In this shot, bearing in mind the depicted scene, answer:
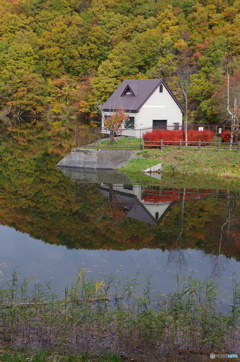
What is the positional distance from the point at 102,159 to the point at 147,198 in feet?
29.8

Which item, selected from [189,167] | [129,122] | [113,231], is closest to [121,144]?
[129,122]

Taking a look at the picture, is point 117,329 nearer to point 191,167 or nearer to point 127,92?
point 191,167

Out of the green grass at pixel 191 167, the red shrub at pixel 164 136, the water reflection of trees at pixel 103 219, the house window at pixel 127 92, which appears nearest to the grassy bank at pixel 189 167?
the green grass at pixel 191 167

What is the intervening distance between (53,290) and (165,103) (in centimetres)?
3102

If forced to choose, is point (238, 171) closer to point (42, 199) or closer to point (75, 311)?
point (42, 199)

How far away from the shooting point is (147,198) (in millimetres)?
22188

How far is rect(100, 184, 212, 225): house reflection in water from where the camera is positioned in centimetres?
1947

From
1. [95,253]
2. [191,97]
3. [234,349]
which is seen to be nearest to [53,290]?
[95,253]

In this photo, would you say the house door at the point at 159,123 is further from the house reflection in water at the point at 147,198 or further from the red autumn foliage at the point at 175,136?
the house reflection in water at the point at 147,198

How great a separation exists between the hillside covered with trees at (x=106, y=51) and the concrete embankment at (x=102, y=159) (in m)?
17.3

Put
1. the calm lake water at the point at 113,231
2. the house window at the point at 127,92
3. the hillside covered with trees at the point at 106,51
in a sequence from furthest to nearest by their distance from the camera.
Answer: the hillside covered with trees at the point at 106,51, the house window at the point at 127,92, the calm lake water at the point at 113,231

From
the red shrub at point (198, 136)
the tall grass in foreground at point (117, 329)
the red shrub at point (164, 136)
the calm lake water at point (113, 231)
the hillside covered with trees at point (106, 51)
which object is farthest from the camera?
the hillside covered with trees at point (106, 51)

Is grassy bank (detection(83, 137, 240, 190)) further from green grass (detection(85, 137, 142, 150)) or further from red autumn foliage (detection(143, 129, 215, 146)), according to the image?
red autumn foliage (detection(143, 129, 215, 146))

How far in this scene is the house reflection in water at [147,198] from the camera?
19469 millimetres
